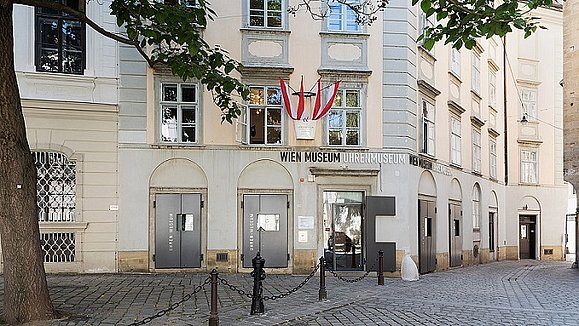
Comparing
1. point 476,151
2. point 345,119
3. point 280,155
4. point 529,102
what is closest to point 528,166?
point 529,102

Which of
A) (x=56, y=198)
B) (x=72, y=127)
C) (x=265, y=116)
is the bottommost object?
(x=56, y=198)

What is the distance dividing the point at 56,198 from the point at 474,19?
12477mm

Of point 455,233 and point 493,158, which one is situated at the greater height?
point 493,158

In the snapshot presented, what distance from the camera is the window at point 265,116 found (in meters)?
19.0

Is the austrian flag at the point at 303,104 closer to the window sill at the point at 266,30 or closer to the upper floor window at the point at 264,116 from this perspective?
the upper floor window at the point at 264,116

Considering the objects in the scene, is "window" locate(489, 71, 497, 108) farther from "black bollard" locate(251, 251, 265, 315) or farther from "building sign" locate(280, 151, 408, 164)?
"black bollard" locate(251, 251, 265, 315)

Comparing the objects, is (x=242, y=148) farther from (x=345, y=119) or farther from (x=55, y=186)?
(x=55, y=186)

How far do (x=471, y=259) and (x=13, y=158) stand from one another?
20.5 meters

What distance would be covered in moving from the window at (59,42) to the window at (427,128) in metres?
10.5

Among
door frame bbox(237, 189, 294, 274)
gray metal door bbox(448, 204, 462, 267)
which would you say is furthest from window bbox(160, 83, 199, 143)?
gray metal door bbox(448, 204, 462, 267)

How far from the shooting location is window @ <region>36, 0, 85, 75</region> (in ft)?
57.9

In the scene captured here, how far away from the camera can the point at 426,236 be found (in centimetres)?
2123

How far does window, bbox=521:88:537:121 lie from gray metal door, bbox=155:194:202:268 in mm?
21875

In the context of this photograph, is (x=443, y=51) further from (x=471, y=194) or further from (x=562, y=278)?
(x=562, y=278)
